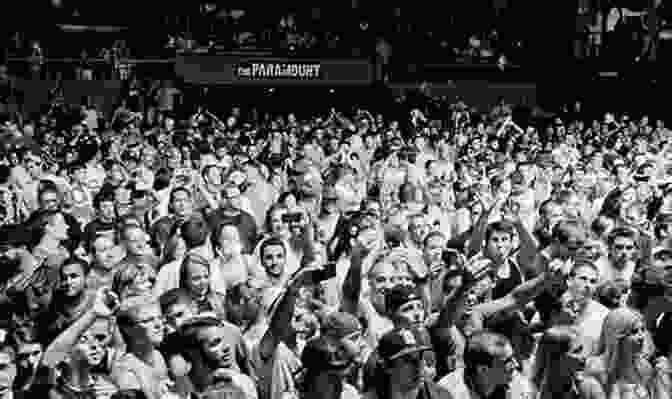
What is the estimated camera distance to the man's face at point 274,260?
7.98 meters

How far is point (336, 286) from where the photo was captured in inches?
307

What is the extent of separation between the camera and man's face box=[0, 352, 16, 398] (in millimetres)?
5957

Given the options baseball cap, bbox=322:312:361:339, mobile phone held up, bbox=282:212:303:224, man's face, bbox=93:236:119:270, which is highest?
mobile phone held up, bbox=282:212:303:224

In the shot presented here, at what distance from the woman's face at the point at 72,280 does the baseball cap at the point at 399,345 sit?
230 centimetres

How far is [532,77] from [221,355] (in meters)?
25.3

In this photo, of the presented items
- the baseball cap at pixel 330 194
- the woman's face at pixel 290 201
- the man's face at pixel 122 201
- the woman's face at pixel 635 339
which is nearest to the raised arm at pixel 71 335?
the woman's face at pixel 635 339

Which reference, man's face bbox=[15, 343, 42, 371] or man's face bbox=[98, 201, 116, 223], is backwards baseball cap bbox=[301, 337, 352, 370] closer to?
man's face bbox=[15, 343, 42, 371]

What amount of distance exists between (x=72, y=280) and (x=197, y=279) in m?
0.83

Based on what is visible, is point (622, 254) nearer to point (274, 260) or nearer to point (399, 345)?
point (274, 260)

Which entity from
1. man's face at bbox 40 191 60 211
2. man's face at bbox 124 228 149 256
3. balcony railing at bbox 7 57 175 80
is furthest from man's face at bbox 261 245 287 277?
balcony railing at bbox 7 57 175 80

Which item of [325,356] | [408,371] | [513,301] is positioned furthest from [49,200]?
[408,371]

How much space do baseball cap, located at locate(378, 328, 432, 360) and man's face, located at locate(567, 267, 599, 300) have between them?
119cm

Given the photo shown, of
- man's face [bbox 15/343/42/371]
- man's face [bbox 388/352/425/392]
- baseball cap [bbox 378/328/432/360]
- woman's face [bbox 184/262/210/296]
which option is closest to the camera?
man's face [bbox 388/352/425/392]

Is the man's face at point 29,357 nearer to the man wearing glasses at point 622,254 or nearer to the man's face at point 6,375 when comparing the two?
the man's face at point 6,375
